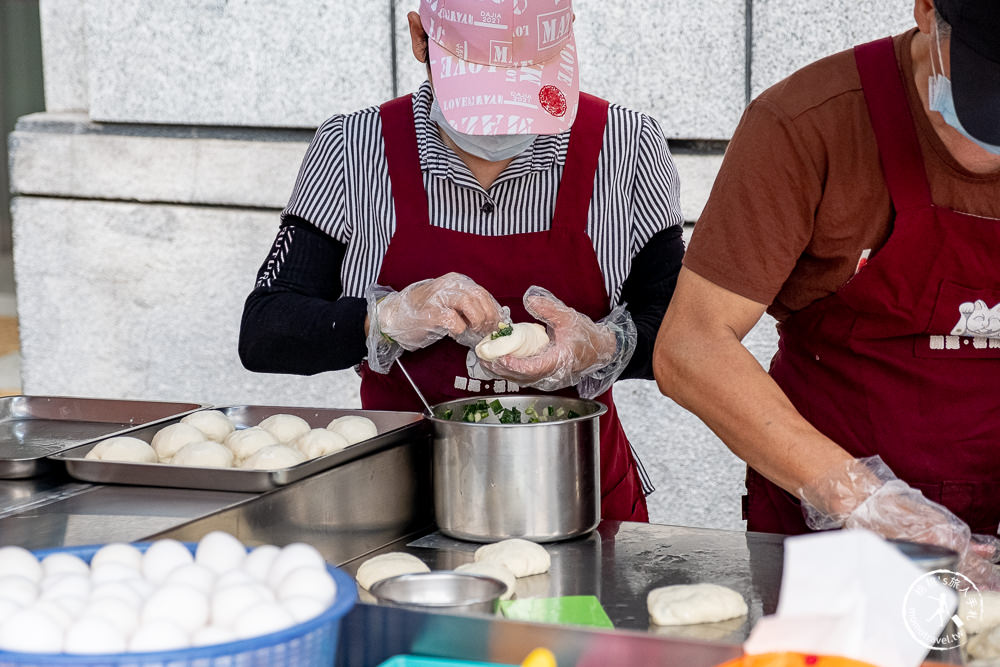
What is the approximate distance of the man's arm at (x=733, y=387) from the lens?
195 cm

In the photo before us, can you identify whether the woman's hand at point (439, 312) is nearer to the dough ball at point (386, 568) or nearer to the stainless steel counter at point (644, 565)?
the stainless steel counter at point (644, 565)

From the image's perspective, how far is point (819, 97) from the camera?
6.79 ft

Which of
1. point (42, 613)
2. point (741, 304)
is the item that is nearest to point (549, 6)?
point (741, 304)

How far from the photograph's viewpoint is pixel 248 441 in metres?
2.17

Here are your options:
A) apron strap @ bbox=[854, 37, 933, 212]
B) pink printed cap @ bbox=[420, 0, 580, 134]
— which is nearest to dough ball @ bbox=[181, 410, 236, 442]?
pink printed cap @ bbox=[420, 0, 580, 134]

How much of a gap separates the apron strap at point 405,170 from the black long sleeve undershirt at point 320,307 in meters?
0.21

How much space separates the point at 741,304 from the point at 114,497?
112 cm

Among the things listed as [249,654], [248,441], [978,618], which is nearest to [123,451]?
[248,441]

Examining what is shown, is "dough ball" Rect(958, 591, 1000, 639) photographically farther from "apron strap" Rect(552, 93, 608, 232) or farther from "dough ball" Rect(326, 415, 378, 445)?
"apron strap" Rect(552, 93, 608, 232)

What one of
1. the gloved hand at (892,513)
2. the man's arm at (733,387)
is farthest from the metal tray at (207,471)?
the gloved hand at (892,513)

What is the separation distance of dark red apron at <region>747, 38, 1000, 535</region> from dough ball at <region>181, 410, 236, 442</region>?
113 centimetres

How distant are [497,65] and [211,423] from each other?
932 mm

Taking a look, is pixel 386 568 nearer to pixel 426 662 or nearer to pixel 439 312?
pixel 426 662

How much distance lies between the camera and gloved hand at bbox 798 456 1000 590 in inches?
70.6
